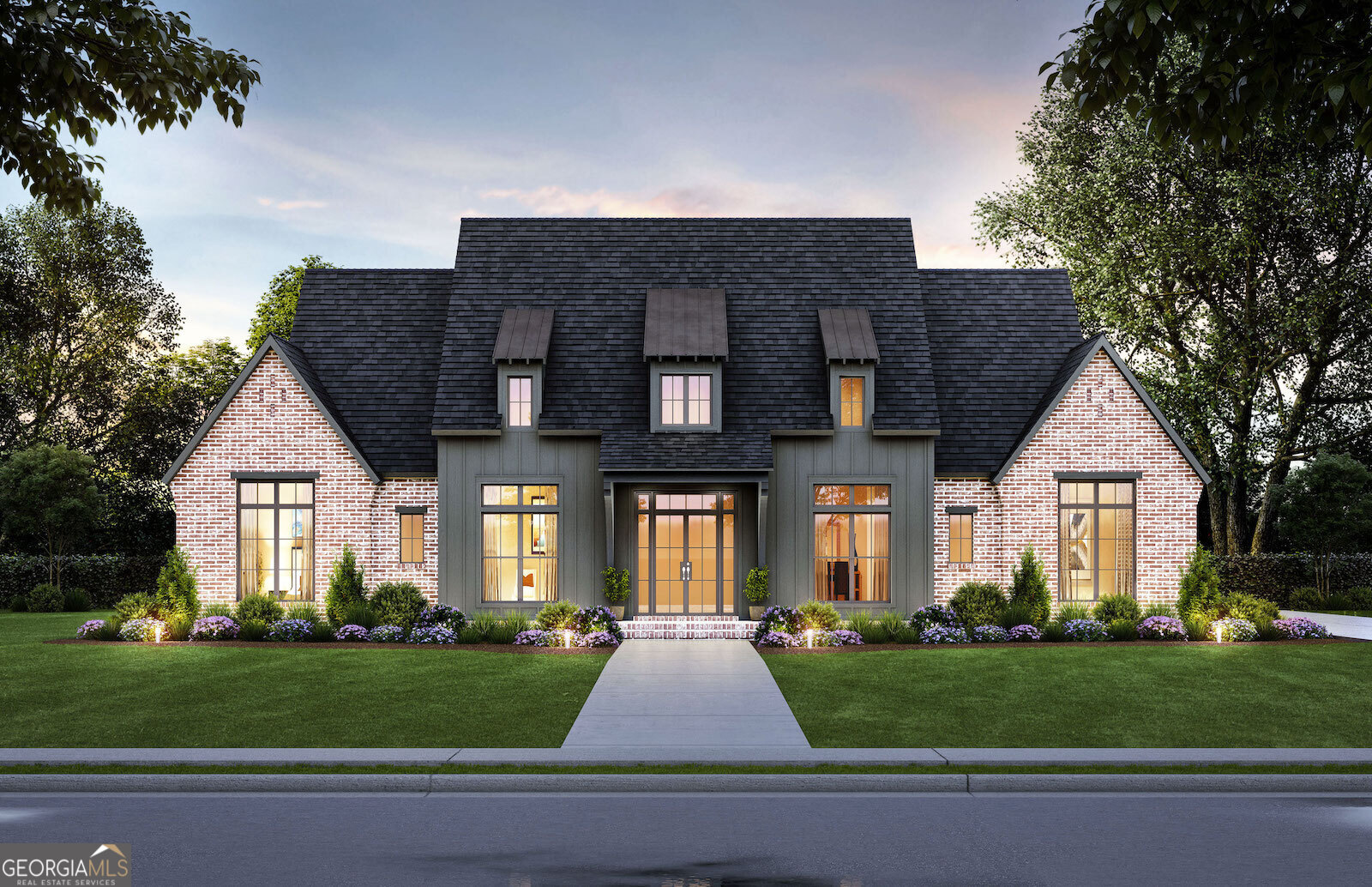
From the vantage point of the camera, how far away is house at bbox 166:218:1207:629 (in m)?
22.1

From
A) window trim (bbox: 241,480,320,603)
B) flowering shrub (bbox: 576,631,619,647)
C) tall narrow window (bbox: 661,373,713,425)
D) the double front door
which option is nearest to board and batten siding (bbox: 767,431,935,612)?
the double front door

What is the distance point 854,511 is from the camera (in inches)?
877

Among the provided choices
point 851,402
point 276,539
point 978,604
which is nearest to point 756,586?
point 978,604

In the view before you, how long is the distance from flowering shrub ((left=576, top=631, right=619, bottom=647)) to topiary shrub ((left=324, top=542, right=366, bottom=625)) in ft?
16.6

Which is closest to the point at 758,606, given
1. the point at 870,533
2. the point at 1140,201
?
the point at 870,533

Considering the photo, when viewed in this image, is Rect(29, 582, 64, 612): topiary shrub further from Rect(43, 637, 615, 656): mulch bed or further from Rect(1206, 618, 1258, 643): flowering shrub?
Rect(1206, 618, 1258, 643): flowering shrub

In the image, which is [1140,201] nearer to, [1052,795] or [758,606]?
[758,606]

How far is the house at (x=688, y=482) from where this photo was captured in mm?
22109

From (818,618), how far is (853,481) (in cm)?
399

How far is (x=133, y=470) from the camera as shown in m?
36.1

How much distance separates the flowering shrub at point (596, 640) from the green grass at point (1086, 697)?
10.8 ft

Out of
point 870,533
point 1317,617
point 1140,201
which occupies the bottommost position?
point 1317,617

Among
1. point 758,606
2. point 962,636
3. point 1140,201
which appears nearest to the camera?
point 962,636

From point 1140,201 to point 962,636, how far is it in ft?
59.5
